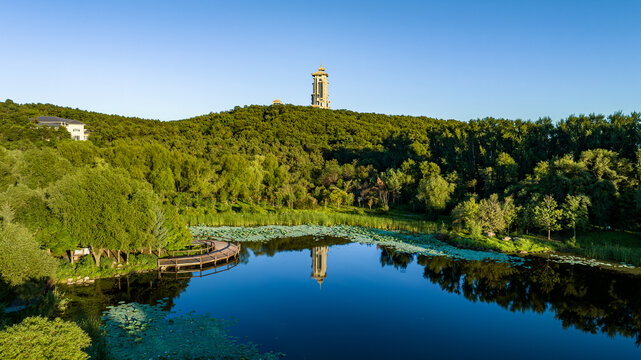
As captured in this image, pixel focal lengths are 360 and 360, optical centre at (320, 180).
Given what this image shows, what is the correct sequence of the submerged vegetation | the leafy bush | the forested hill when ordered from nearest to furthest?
the leafy bush, the submerged vegetation, the forested hill

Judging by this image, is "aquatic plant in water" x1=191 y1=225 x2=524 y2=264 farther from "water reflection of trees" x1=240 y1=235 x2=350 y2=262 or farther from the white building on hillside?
the white building on hillside

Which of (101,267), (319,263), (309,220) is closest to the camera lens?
(101,267)

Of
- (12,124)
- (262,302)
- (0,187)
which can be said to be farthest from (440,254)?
(12,124)

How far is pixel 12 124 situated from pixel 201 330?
69.3 metres

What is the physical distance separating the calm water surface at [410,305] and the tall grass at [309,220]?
15.0 meters

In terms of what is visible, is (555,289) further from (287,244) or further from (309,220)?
(309,220)

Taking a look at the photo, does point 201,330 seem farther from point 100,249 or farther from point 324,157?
point 324,157

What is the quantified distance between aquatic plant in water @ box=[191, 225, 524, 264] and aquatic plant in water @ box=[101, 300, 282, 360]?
19.8m

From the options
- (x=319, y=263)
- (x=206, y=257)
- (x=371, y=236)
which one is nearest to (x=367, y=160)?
(x=371, y=236)

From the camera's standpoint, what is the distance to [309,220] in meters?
49.3

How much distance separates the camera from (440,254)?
33.5 meters

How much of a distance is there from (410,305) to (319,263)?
11033 millimetres

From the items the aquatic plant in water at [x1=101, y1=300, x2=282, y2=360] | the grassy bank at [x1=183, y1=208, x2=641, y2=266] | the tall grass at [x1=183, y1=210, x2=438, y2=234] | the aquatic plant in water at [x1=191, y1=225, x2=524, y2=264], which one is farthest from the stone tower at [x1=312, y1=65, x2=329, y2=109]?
the aquatic plant in water at [x1=101, y1=300, x2=282, y2=360]

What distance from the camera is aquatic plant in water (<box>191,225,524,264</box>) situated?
3334 cm
